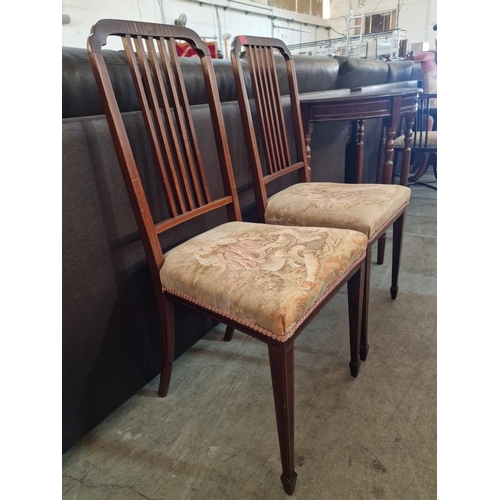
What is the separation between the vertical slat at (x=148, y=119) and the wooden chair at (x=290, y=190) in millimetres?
365

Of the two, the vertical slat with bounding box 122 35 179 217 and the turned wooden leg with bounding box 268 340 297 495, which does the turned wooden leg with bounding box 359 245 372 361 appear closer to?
the turned wooden leg with bounding box 268 340 297 495

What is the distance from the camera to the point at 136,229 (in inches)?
39.2

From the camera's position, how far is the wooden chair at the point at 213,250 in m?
0.75

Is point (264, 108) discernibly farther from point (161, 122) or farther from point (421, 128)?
point (421, 128)

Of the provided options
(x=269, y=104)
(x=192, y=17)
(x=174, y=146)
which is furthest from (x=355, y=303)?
(x=192, y=17)

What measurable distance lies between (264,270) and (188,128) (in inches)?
19.4

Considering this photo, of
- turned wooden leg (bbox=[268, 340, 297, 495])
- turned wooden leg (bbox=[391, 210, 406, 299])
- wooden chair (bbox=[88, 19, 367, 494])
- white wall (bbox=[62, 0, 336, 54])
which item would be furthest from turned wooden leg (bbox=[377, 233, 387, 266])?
white wall (bbox=[62, 0, 336, 54])

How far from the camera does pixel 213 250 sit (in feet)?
3.02

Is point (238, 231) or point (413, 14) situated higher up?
point (413, 14)

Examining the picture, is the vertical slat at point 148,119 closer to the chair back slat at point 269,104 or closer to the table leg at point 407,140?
the chair back slat at point 269,104

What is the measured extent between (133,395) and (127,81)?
2.86 ft

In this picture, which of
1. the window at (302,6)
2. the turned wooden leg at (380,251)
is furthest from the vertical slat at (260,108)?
the window at (302,6)
